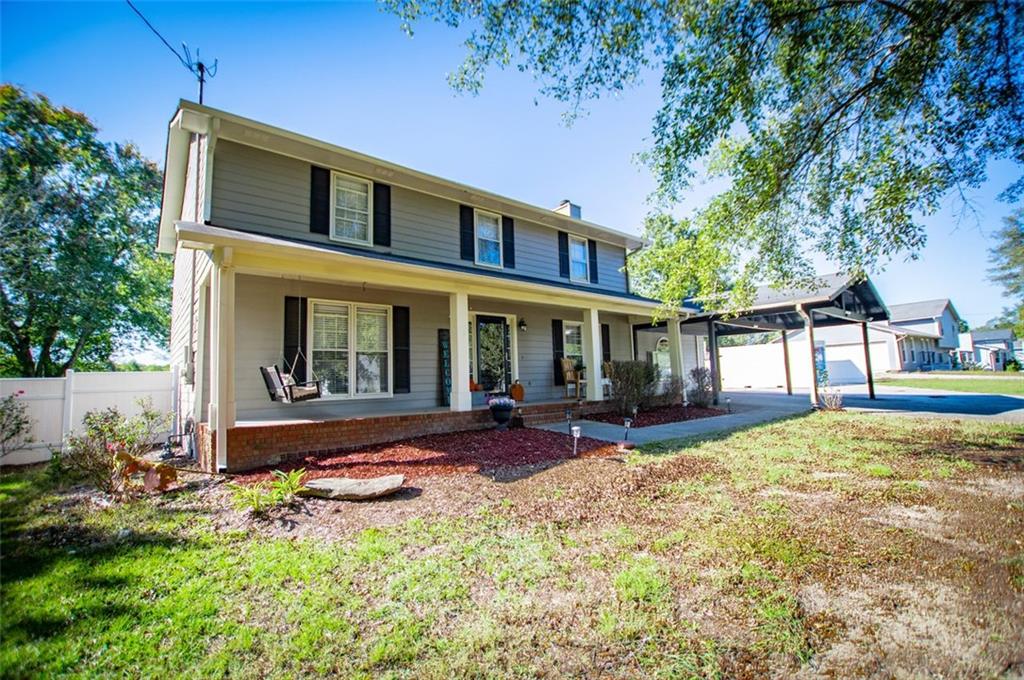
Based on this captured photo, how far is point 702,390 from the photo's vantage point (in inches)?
484

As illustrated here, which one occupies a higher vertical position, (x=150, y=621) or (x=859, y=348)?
(x=859, y=348)

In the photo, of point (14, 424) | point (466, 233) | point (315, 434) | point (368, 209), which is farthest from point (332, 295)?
point (14, 424)

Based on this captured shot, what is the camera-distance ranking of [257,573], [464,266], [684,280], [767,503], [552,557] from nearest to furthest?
1. [257,573]
2. [552,557]
3. [767,503]
4. [684,280]
5. [464,266]

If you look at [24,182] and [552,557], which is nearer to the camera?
[552,557]

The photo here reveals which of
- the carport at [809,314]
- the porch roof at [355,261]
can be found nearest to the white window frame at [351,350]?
the porch roof at [355,261]

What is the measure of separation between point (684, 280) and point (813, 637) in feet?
21.5

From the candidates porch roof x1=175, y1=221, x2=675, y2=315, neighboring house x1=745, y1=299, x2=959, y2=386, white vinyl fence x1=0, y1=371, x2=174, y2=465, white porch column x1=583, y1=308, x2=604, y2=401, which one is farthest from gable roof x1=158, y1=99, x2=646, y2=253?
neighboring house x1=745, y1=299, x2=959, y2=386

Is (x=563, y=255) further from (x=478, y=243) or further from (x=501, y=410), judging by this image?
(x=501, y=410)

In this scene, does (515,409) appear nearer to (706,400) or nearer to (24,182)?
(706,400)

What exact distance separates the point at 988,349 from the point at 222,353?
60593 mm

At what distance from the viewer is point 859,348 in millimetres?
25109

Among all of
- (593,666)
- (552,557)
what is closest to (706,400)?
(552,557)

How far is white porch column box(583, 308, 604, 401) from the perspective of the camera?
10188mm

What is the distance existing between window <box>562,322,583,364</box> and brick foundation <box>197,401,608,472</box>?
4411mm
